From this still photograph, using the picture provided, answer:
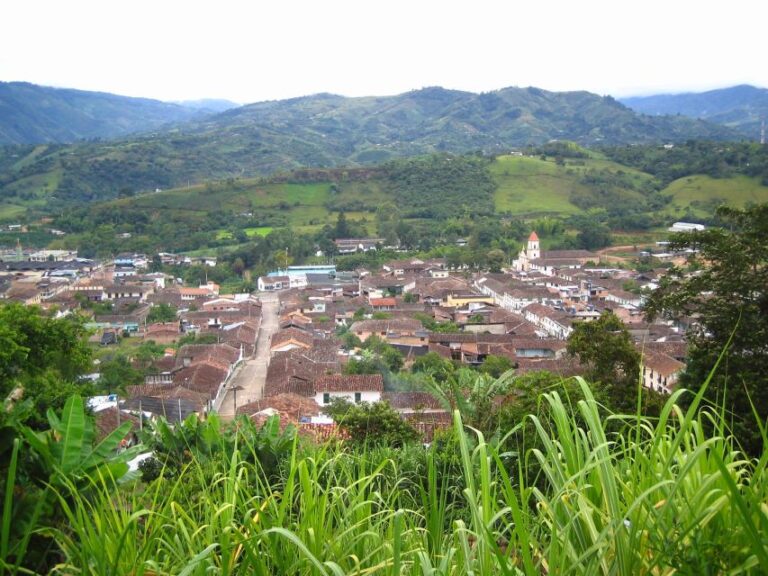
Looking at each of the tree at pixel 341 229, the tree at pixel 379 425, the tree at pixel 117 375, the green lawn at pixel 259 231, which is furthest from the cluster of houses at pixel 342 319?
the tree at pixel 341 229

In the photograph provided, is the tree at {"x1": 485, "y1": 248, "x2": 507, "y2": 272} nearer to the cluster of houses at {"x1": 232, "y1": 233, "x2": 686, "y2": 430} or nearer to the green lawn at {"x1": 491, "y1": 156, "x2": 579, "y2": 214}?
the cluster of houses at {"x1": 232, "y1": 233, "x2": 686, "y2": 430}

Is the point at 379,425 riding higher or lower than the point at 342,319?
higher

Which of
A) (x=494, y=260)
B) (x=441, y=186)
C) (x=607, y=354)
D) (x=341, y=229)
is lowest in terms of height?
(x=494, y=260)

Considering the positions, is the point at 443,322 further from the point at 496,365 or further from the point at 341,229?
the point at 341,229

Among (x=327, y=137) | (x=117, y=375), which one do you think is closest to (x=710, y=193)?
(x=117, y=375)

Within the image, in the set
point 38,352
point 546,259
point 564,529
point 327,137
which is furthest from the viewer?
point 327,137

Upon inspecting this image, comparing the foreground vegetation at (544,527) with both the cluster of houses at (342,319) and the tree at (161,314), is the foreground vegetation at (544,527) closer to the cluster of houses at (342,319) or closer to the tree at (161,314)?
the cluster of houses at (342,319)
